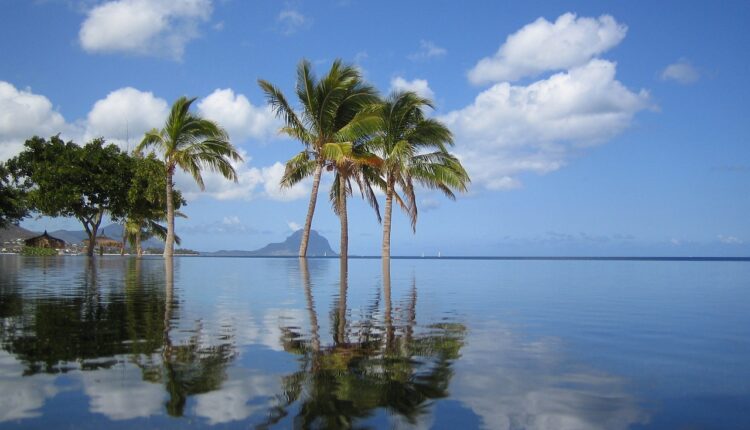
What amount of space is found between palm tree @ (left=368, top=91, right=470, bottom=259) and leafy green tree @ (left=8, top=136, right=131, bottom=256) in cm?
2025

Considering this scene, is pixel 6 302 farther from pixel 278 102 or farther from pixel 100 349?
pixel 278 102

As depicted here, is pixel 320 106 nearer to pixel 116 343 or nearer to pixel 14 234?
pixel 116 343

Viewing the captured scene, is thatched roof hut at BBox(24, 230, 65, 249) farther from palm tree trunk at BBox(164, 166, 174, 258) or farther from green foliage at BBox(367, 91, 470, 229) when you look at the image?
green foliage at BBox(367, 91, 470, 229)

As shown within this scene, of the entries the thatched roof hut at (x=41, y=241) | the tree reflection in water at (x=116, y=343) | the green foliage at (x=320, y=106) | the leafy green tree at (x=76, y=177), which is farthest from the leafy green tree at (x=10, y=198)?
the tree reflection in water at (x=116, y=343)

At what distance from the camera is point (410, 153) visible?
30.0m

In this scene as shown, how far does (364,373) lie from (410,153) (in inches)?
1042

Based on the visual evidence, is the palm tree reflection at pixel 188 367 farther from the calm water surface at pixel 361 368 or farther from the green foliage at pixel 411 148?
the green foliage at pixel 411 148

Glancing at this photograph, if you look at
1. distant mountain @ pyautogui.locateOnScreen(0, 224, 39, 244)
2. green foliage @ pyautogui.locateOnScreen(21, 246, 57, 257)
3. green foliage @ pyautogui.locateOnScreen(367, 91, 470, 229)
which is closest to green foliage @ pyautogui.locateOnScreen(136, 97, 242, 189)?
green foliage @ pyautogui.locateOnScreen(367, 91, 470, 229)

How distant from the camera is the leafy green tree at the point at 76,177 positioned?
1444 inches

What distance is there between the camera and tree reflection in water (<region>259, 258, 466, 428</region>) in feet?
10.2

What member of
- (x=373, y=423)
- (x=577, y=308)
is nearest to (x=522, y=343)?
(x=373, y=423)

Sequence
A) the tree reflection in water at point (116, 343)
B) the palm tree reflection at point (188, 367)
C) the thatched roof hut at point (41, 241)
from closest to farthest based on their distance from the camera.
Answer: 1. the palm tree reflection at point (188, 367)
2. the tree reflection in water at point (116, 343)
3. the thatched roof hut at point (41, 241)

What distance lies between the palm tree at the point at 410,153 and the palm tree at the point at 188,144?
31.5 feet

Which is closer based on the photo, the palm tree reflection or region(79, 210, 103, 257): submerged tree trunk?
the palm tree reflection
